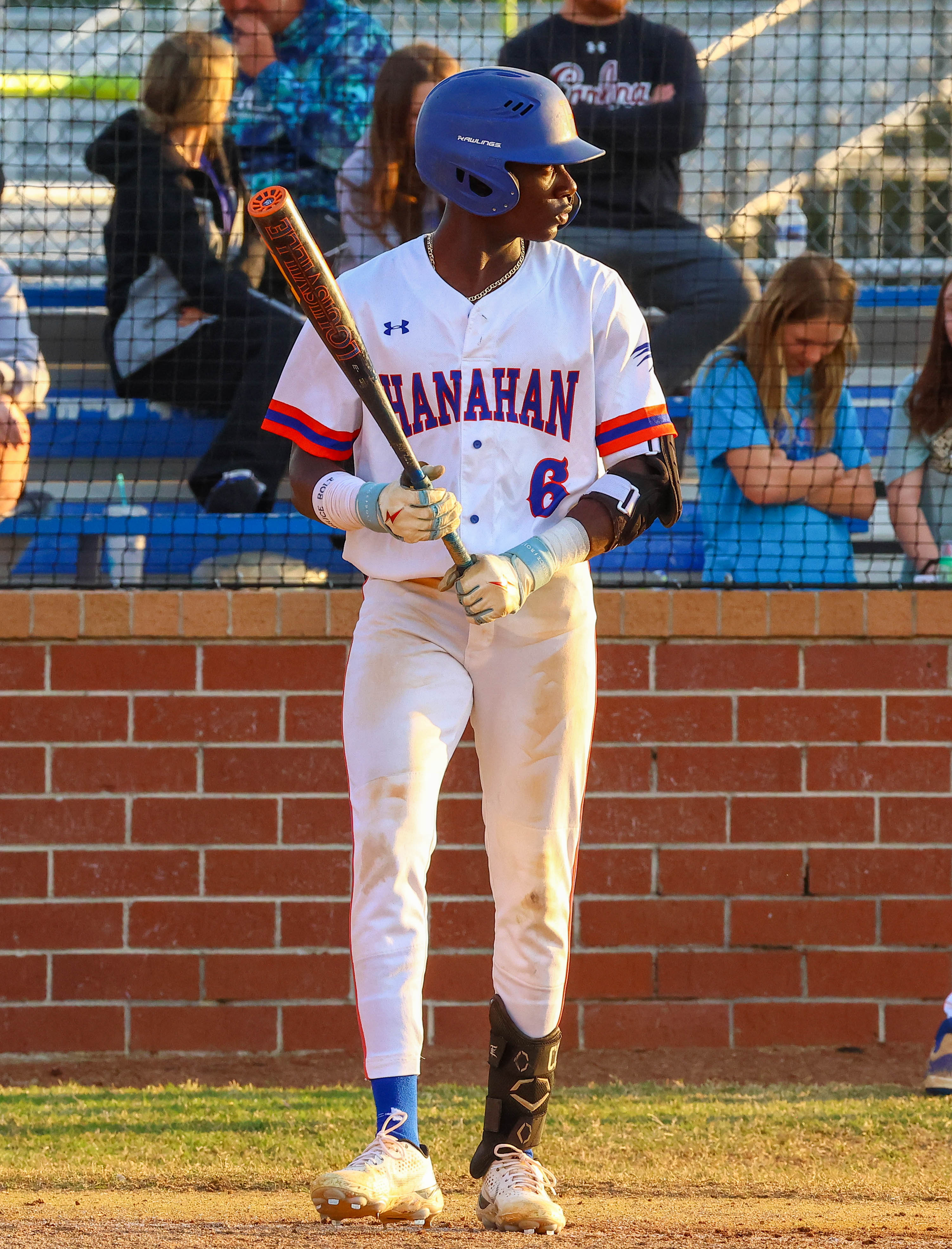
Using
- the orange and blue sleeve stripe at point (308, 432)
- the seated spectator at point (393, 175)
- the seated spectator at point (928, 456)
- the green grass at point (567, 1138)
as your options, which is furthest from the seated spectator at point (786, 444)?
the orange and blue sleeve stripe at point (308, 432)

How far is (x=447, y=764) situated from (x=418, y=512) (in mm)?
544

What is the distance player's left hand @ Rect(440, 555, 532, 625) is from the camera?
8.81 ft

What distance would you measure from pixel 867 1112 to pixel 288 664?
219 cm

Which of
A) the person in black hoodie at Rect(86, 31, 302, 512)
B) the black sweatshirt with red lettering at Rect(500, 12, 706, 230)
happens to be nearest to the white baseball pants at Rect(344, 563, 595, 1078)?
the person in black hoodie at Rect(86, 31, 302, 512)

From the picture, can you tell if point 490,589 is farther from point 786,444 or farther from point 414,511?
point 786,444

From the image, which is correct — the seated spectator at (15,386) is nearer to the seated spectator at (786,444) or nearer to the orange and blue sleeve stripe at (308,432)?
the seated spectator at (786,444)

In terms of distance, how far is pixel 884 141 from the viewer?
29.9ft

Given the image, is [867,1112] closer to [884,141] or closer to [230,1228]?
[230,1228]

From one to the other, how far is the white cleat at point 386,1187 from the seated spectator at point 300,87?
13.8 ft

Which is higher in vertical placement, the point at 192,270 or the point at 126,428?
the point at 192,270

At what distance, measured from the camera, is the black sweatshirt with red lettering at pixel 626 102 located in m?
5.64

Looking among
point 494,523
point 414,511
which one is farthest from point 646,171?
point 414,511

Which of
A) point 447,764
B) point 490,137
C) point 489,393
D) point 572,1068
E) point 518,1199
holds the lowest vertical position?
point 572,1068

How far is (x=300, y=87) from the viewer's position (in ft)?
20.1
